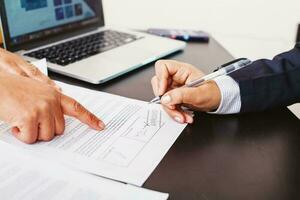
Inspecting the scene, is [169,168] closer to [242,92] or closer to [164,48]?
[242,92]

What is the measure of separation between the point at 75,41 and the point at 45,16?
0.10m

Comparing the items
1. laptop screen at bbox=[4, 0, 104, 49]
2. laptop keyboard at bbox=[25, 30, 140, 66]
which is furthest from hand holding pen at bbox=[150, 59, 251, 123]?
laptop screen at bbox=[4, 0, 104, 49]

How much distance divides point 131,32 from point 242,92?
54 cm

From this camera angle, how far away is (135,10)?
4.42ft

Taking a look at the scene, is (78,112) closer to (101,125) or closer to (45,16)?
(101,125)

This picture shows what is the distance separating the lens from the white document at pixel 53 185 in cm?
43

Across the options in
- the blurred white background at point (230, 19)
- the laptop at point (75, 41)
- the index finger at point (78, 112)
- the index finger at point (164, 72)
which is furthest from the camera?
the blurred white background at point (230, 19)

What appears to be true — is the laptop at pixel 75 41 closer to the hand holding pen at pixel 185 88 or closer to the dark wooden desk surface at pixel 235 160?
the hand holding pen at pixel 185 88

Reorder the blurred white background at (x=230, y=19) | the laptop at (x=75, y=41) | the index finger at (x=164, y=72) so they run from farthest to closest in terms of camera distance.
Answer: the blurred white background at (x=230, y=19)
the laptop at (x=75, y=41)
the index finger at (x=164, y=72)

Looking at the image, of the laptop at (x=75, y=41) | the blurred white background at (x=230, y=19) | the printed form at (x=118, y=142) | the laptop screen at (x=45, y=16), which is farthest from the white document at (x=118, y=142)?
the blurred white background at (x=230, y=19)

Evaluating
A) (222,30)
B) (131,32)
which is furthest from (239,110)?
(222,30)

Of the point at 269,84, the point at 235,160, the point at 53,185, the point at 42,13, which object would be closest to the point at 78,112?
the point at 53,185

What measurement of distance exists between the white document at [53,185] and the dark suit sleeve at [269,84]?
0.31 meters

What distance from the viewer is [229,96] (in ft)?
2.13
